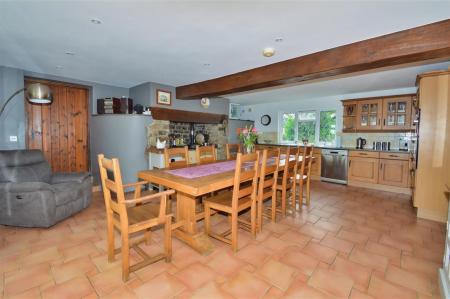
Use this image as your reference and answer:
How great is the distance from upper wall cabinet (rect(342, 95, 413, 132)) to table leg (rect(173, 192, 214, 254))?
4657mm

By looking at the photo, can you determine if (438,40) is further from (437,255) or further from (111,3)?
(111,3)

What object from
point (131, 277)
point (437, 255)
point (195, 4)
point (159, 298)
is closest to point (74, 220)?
point (131, 277)

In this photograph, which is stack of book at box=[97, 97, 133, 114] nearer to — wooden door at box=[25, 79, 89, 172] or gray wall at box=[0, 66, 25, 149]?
wooden door at box=[25, 79, 89, 172]

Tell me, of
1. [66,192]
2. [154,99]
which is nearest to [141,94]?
[154,99]

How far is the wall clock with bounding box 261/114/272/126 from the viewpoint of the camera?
7.11 metres

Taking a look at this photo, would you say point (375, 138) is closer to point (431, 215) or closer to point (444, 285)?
point (431, 215)

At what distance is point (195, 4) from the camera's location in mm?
1748

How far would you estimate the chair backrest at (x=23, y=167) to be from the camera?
9.12 ft

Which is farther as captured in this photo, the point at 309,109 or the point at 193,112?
the point at 309,109

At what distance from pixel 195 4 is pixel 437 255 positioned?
10.6 ft

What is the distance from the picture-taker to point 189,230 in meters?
2.29

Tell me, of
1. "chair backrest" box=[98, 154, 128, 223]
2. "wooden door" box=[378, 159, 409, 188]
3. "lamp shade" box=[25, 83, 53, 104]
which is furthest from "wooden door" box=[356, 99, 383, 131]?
"lamp shade" box=[25, 83, 53, 104]

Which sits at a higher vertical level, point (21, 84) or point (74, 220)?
point (21, 84)

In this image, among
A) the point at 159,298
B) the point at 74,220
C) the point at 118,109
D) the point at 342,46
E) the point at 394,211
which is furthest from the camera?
the point at 118,109
